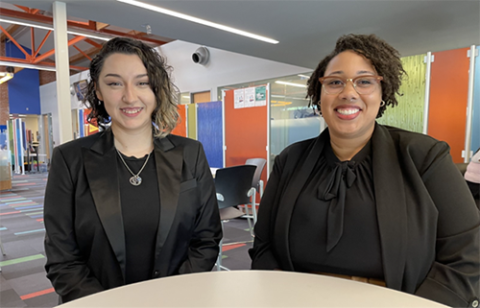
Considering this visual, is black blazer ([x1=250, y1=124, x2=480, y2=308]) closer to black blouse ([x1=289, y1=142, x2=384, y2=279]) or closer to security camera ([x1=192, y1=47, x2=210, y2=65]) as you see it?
black blouse ([x1=289, y1=142, x2=384, y2=279])

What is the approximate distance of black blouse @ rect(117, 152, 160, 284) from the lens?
1264 mm

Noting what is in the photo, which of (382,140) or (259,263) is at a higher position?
(382,140)

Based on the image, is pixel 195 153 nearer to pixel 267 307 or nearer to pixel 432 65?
pixel 267 307

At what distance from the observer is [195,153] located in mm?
1482

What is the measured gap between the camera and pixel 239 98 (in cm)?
578

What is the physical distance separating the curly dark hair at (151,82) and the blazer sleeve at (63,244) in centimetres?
36

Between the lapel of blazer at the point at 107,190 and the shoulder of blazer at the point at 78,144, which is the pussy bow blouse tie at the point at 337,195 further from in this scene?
the shoulder of blazer at the point at 78,144

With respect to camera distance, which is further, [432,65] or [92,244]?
[432,65]

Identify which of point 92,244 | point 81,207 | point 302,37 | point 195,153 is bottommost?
point 92,244

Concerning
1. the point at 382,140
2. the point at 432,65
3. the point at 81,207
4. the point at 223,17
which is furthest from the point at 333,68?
the point at 223,17

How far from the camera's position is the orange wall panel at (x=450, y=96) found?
3.17 meters

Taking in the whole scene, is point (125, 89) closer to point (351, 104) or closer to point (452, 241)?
point (351, 104)

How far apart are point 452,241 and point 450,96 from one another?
273cm

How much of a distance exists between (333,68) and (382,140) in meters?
0.37
